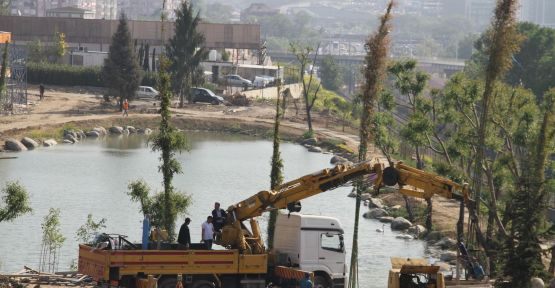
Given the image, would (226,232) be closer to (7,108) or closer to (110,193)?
(110,193)

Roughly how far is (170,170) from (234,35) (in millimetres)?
95869

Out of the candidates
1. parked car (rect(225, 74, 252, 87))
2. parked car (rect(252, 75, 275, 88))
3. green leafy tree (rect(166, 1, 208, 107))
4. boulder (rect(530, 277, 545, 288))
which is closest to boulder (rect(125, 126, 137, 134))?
green leafy tree (rect(166, 1, 208, 107))

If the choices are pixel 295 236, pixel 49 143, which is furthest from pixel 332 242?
pixel 49 143

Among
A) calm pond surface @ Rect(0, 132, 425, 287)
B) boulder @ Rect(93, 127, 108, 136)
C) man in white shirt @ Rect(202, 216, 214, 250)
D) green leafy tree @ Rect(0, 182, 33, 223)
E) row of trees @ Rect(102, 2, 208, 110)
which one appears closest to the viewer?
man in white shirt @ Rect(202, 216, 214, 250)

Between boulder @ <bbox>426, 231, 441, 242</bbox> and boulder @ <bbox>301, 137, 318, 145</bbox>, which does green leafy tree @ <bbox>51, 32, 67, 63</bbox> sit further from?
boulder @ <bbox>426, 231, 441, 242</bbox>

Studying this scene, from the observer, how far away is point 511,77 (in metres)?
110

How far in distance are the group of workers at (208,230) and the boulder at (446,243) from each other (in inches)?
769

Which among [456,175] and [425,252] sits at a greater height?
[456,175]

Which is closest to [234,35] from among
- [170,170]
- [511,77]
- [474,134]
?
[511,77]

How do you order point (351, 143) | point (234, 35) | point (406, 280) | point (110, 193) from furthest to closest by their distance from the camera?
1. point (234, 35)
2. point (351, 143)
3. point (110, 193)
4. point (406, 280)

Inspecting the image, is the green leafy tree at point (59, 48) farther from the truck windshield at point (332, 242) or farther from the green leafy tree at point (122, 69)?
the truck windshield at point (332, 242)

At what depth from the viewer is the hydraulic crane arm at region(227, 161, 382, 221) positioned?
36.1 m

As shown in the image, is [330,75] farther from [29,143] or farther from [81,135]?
[29,143]

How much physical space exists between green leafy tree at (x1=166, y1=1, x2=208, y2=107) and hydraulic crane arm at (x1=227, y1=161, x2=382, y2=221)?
69848 millimetres
